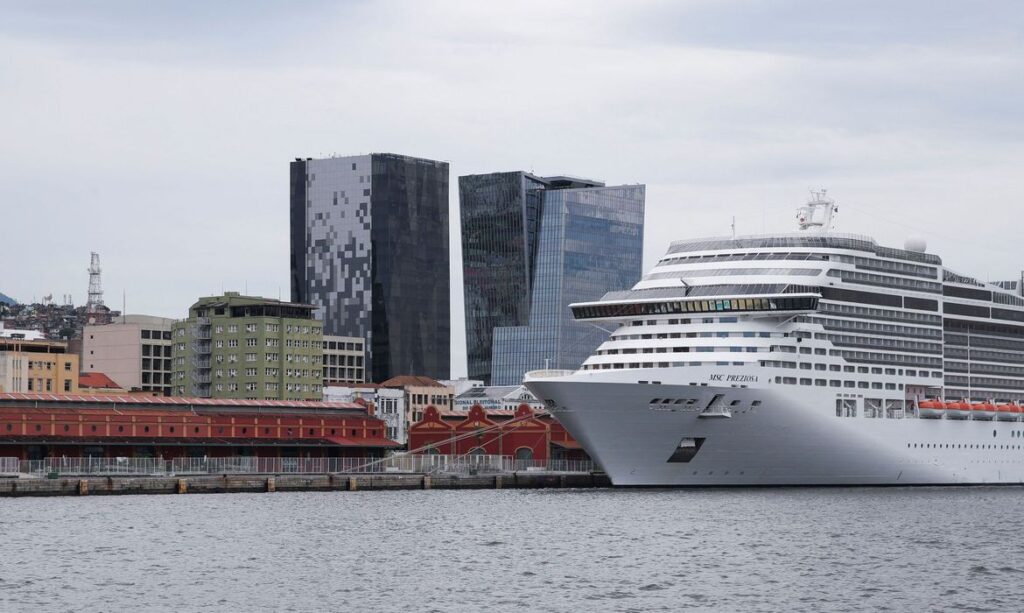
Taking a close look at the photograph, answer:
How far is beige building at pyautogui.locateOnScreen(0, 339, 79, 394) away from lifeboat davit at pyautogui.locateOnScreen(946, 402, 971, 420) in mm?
94627

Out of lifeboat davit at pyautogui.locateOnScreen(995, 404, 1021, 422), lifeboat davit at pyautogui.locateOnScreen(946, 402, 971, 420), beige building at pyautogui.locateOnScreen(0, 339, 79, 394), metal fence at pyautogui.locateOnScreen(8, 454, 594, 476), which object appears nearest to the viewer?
lifeboat davit at pyautogui.locateOnScreen(946, 402, 971, 420)

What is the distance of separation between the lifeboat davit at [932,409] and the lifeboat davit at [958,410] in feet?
2.62

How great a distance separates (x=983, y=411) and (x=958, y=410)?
331 cm

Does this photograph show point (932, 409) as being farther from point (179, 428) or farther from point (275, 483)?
point (179, 428)

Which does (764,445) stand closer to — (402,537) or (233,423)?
(402,537)

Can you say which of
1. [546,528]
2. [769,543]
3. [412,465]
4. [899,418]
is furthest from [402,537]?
[412,465]

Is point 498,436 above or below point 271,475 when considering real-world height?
above

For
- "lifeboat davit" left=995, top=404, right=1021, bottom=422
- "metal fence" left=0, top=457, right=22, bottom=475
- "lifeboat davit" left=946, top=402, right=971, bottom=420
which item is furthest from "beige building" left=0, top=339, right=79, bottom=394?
"lifeboat davit" left=995, top=404, right=1021, bottom=422

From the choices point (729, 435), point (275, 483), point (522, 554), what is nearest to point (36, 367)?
point (275, 483)

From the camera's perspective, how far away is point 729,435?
10694 centimetres

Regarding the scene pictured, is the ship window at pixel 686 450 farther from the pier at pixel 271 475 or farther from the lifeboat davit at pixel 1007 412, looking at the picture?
the lifeboat davit at pixel 1007 412

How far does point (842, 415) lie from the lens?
112250 mm

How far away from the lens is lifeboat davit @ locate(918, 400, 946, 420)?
119m

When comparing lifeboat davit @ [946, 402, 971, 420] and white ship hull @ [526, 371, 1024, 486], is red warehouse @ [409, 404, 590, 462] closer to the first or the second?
lifeboat davit @ [946, 402, 971, 420]
